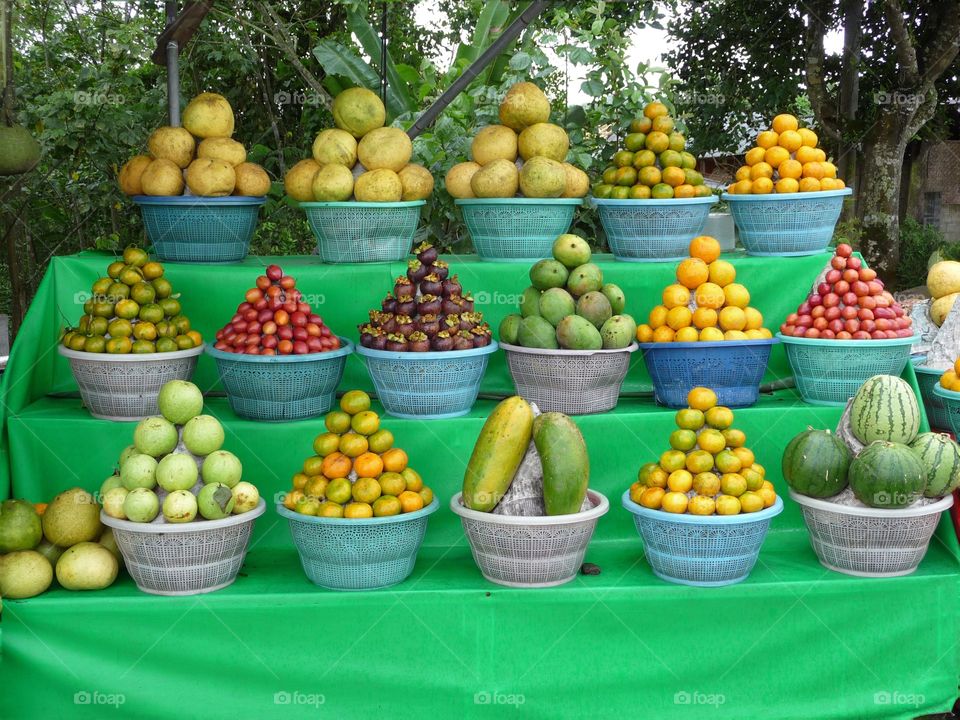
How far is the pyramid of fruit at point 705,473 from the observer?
2.70 meters

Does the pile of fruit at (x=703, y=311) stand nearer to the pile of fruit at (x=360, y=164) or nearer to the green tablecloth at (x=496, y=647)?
the green tablecloth at (x=496, y=647)

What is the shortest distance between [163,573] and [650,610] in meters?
1.38

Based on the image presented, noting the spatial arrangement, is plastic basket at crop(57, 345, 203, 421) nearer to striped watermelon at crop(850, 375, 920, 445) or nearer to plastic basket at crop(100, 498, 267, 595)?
plastic basket at crop(100, 498, 267, 595)

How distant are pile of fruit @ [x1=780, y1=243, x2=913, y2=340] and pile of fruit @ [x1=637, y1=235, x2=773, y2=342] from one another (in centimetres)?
17

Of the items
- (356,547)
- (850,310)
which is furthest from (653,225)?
(356,547)

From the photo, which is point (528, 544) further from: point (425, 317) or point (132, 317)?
point (132, 317)

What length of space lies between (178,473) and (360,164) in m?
1.46

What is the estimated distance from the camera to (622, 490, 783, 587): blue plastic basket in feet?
8.78

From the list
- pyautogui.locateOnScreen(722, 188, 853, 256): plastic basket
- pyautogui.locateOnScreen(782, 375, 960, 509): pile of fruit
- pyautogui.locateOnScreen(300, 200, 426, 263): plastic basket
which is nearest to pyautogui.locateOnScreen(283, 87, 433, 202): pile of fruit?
pyautogui.locateOnScreen(300, 200, 426, 263): plastic basket

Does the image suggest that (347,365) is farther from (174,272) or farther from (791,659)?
(791,659)

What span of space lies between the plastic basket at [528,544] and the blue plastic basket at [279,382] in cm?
66

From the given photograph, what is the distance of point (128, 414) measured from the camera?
313cm

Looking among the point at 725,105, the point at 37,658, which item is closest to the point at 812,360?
the point at 37,658

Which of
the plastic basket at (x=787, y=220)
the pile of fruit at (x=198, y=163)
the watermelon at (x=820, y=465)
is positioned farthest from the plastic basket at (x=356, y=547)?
the plastic basket at (x=787, y=220)
